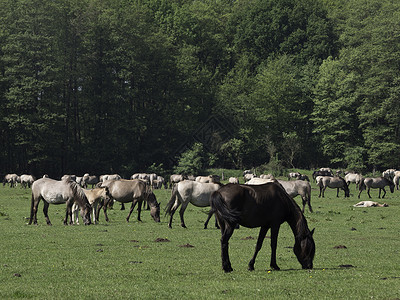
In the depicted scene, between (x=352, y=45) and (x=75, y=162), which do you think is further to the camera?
(x=352, y=45)

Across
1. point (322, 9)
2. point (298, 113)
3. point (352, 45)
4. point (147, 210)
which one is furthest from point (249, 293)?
point (322, 9)

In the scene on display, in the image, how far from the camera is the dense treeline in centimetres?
7538

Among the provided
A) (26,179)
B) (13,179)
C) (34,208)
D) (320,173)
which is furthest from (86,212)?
(320,173)

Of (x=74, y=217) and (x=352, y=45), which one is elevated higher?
(x=352, y=45)

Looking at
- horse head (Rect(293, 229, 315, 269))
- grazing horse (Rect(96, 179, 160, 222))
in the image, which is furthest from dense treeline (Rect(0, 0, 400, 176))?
horse head (Rect(293, 229, 315, 269))

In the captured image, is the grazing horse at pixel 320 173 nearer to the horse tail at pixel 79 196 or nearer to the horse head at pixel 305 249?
the horse tail at pixel 79 196

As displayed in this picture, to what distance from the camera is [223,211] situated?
Answer: 12.8 metres

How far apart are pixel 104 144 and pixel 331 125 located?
3334 cm

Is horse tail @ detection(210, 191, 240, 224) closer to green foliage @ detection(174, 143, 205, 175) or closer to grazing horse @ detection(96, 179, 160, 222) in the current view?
grazing horse @ detection(96, 179, 160, 222)

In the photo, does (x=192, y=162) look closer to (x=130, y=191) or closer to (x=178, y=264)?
(x=130, y=191)

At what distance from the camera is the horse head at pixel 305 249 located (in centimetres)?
1333

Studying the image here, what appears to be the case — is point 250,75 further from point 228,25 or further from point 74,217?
point 74,217

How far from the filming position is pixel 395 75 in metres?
81.2

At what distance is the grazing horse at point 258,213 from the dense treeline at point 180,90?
205ft
